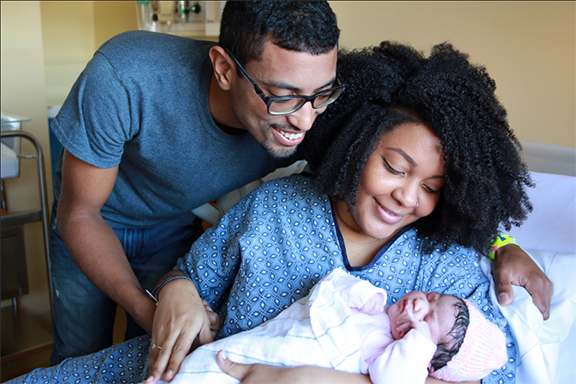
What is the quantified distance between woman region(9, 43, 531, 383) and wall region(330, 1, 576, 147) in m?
0.55

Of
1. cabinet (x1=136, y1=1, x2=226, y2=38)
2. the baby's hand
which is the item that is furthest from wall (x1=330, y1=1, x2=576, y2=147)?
cabinet (x1=136, y1=1, x2=226, y2=38)

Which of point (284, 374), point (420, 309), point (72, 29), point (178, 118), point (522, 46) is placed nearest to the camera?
point (284, 374)

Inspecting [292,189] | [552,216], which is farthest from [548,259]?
[292,189]

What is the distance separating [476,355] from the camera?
44.3 inches

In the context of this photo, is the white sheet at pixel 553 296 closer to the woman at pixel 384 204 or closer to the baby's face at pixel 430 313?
the woman at pixel 384 204

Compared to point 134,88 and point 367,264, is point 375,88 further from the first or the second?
point 134,88

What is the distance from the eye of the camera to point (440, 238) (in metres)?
1.37

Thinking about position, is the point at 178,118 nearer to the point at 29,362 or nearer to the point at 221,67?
the point at 221,67

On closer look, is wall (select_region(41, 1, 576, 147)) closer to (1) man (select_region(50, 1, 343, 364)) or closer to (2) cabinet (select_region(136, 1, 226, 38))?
(1) man (select_region(50, 1, 343, 364))

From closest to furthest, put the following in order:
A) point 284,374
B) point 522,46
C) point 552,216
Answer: point 284,374 → point 552,216 → point 522,46

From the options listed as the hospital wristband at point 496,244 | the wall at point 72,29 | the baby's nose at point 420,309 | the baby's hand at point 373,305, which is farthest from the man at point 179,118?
the wall at point 72,29

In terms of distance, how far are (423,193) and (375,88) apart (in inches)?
13.1

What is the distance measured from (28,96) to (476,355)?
9.10ft

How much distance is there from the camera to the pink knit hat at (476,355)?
1124mm
